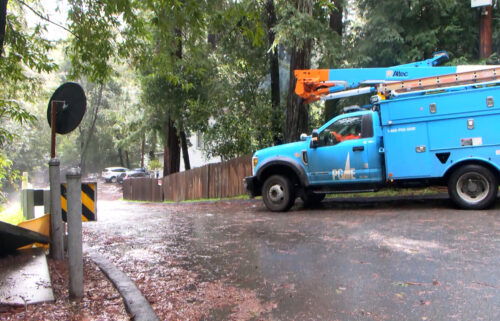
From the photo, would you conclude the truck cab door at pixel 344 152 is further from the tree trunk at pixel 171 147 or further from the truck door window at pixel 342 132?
the tree trunk at pixel 171 147

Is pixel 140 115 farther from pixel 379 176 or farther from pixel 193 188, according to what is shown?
pixel 379 176

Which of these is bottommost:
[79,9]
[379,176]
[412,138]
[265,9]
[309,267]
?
[309,267]

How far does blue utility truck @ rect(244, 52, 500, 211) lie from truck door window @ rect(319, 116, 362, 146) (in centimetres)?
2

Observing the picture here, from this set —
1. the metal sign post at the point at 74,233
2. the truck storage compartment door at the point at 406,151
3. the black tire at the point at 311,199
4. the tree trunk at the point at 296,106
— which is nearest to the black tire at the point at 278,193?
the black tire at the point at 311,199

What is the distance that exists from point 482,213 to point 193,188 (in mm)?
11285

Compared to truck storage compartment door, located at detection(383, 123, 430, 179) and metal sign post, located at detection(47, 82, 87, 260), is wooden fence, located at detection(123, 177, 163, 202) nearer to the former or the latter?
truck storage compartment door, located at detection(383, 123, 430, 179)

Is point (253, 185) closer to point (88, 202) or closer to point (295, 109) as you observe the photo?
point (295, 109)

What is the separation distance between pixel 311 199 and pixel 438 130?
→ 3530 millimetres

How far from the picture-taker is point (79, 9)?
8188mm

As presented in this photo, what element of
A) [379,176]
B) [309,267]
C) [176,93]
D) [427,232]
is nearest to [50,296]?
[309,267]

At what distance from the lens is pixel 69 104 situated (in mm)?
5246

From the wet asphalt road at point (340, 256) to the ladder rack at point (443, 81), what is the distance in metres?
2.47

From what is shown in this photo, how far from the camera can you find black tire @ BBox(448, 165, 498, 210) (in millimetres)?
7953

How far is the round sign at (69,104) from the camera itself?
5.20 metres
